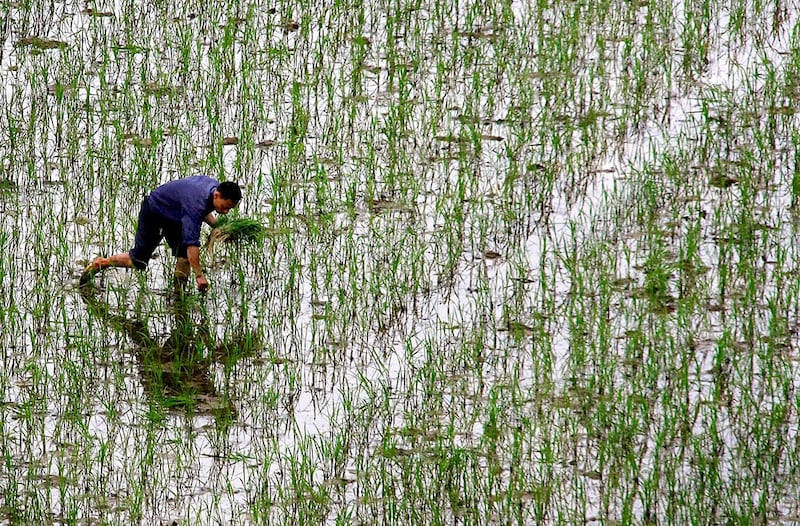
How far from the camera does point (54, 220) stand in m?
7.88

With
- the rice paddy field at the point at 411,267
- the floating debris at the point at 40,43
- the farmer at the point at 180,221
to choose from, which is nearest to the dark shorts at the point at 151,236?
the farmer at the point at 180,221

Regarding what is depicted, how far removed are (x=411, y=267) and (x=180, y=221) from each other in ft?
4.13

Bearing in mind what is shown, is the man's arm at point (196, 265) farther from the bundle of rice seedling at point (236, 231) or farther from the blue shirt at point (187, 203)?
the bundle of rice seedling at point (236, 231)

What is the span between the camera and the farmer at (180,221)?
6.95 metres

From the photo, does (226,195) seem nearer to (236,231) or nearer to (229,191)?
(229,191)

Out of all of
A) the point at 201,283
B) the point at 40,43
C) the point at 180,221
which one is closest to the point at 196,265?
the point at 201,283

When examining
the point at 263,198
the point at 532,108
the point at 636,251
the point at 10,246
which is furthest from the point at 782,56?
the point at 10,246

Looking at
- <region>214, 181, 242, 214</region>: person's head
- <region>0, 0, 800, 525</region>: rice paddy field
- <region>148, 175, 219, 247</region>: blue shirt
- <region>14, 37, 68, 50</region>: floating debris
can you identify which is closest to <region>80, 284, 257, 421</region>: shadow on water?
<region>0, 0, 800, 525</region>: rice paddy field

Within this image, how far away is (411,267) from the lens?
749 centimetres

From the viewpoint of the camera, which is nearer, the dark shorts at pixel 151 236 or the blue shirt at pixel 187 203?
the blue shirt at pixel 187 203

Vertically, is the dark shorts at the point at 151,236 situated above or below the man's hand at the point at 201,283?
above

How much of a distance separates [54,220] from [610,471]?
363cm

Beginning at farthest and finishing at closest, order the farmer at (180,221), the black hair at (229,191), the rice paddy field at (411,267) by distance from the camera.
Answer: the farmer at (180,221) < the black hair at (229,191) < the rice paddy field at (411,267)

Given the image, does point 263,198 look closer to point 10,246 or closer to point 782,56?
point 10,246
